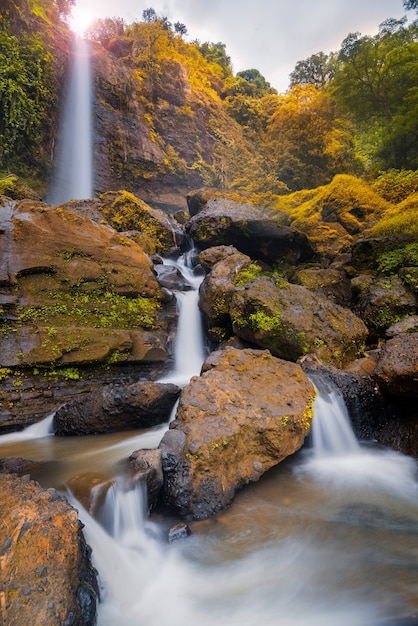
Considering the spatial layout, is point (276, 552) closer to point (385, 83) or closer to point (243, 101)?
point (385, 83)

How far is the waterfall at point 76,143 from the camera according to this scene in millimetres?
18078

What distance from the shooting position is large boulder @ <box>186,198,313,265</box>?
11.8 meters

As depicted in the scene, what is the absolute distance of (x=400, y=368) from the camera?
475 centimetres

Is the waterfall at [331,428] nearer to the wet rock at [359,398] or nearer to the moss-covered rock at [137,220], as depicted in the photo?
the wet rock at [359,398]

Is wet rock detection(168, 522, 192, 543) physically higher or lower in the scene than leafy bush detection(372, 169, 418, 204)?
lower

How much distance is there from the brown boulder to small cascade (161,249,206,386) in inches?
164

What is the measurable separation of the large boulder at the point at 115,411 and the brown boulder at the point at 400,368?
3468mm

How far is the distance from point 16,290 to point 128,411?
139 inches

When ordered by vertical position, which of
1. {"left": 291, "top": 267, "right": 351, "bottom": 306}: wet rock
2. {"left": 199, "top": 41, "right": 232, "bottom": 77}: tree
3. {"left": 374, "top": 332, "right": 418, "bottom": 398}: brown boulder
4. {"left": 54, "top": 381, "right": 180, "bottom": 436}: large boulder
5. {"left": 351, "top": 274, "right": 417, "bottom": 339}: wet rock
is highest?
{"left": 199, "top": 41, "right": 232, "bottom": 77}: tree

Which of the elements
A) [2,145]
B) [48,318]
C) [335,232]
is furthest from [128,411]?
[2,145]

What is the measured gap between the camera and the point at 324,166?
19.5 metres

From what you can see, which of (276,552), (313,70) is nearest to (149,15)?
(313,70)

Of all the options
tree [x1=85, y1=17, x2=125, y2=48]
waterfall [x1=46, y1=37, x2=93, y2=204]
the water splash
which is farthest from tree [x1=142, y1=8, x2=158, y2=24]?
the water splash

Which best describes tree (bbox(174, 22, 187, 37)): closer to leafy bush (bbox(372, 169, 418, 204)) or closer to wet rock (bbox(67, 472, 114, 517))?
leafy bush (bbox(372, 169, 418, 204))
